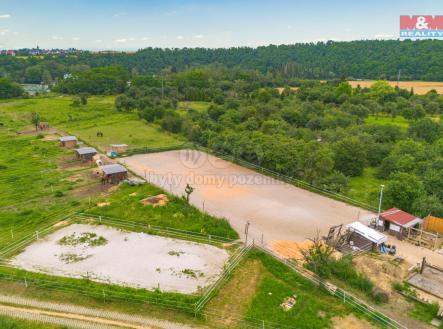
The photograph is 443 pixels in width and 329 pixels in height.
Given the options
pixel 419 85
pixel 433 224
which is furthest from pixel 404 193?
pixel 419 85

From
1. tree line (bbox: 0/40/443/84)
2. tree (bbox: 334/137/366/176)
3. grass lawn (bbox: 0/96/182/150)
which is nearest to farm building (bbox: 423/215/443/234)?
tree (bbox: 334/137/366/176)

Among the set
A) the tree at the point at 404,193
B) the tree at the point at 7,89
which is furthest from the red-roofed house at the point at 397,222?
the tree at the point at 7,89

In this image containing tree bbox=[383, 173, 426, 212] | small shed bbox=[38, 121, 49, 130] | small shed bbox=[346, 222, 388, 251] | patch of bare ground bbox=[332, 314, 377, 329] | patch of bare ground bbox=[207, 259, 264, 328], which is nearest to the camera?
patch of bare ground bbox=[332, 314, 377, 329]

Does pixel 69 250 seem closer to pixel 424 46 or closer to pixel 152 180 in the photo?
pixel 152 180

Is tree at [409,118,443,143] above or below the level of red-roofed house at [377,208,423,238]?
above

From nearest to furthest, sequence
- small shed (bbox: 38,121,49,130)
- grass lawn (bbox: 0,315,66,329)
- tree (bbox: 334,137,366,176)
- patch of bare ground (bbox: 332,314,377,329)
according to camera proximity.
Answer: grass lawn (bbox: 0,315,66,329), patch of bare ground (bbox: 332,314,377,329), tree (bbox: 334,137,366,176), small shed (bbox: 38,121,49,130)

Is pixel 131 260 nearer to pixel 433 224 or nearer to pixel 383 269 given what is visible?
pixel 383 269

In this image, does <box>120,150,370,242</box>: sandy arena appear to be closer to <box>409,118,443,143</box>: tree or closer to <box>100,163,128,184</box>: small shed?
<box>100,163,128,184</box>: small shed

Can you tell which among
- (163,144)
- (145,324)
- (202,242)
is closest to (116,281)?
(145,324)
